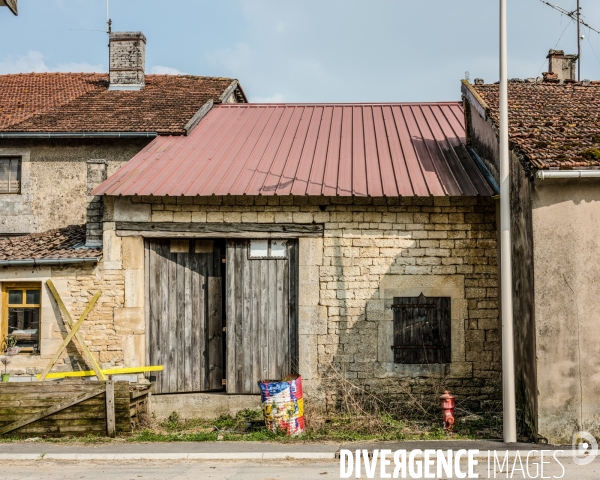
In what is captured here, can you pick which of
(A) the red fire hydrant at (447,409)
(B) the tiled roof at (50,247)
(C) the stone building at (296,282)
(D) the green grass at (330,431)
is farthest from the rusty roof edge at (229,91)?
(A) the red fire hydrant at (447,409)

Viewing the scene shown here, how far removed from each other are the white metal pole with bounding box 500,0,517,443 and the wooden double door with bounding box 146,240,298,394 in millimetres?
3762

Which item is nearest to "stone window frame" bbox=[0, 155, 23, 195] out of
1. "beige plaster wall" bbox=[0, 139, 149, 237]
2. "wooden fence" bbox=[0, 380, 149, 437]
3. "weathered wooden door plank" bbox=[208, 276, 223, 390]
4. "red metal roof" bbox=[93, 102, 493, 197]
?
"beige plaster wall" bbox=[0, 139, 149, 237]

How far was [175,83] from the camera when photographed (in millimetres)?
19125

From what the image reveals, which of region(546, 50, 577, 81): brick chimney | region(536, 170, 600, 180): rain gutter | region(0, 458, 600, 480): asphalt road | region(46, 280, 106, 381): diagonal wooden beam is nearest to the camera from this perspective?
region(0, 458, 600, 480): asphalt road

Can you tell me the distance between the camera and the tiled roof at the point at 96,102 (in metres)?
16.1

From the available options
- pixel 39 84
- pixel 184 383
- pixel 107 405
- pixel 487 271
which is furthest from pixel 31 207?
pixel 487 271

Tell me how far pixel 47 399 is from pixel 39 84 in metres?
12.1

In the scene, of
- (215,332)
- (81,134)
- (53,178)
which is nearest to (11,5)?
(215,332)

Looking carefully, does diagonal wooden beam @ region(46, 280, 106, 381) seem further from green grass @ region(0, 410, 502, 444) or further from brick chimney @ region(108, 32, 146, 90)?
brick chimney @ region(108, 32, 146, 90)

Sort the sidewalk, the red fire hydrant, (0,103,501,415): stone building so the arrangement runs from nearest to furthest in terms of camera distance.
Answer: the sidewalk → the red fire hydrant → (0,103,501,415): stone building

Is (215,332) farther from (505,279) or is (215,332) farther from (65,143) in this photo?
(65,143)

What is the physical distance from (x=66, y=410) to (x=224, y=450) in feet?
8.44

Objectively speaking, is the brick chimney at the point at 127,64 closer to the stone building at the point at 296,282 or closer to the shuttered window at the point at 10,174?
the shuttered window at the point at 10,174

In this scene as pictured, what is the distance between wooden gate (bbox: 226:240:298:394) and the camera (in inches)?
448
